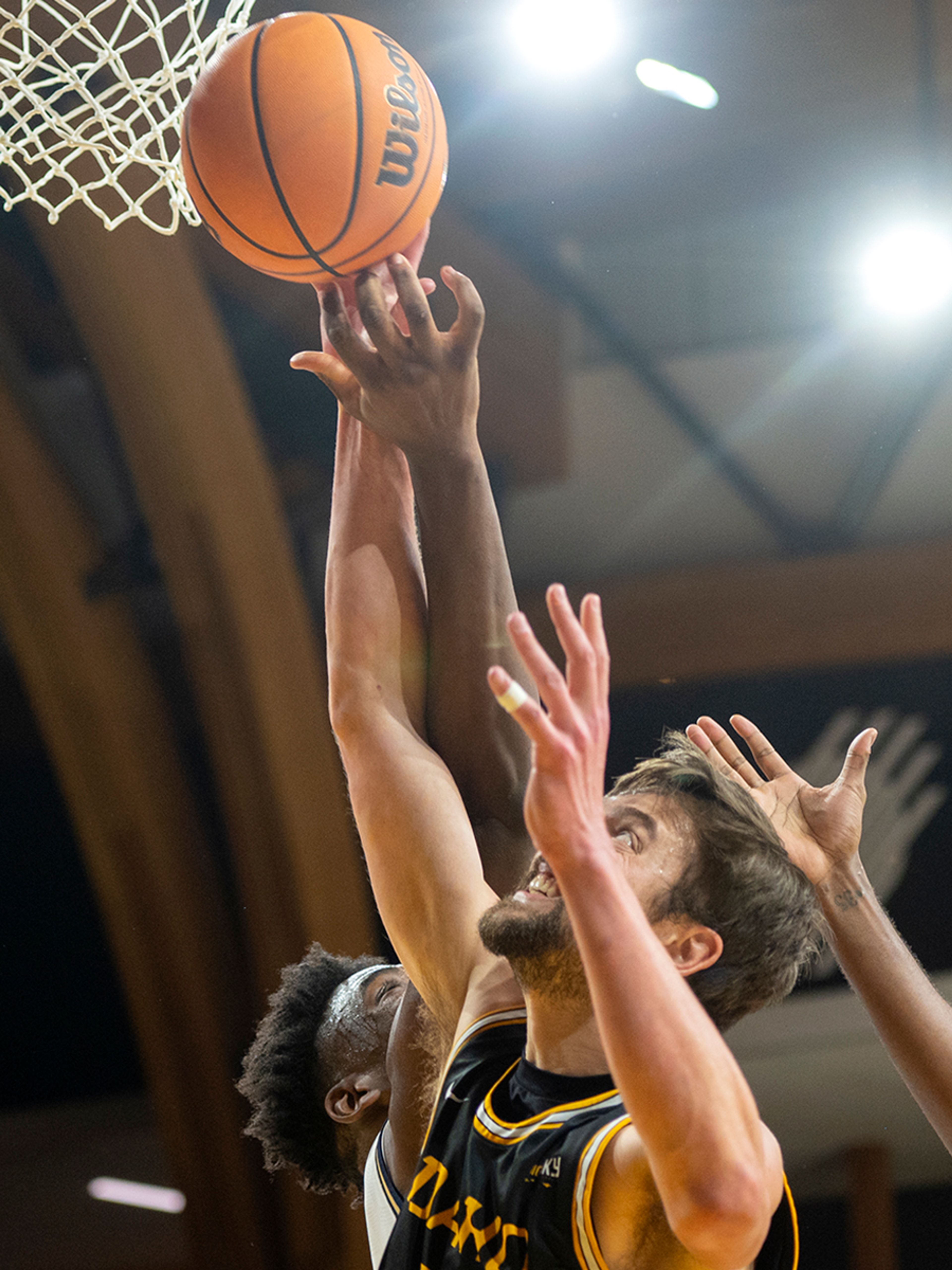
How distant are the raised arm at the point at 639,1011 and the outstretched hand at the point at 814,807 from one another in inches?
30.1

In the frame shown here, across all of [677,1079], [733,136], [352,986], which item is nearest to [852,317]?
[733,136]

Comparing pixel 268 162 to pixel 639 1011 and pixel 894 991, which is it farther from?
pixel 894 991

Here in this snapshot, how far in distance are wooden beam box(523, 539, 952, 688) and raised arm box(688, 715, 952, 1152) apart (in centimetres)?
245

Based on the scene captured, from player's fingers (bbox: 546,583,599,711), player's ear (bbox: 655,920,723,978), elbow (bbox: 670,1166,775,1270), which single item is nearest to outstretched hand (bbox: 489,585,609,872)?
player's fingers (bbox: 546,583,599,711)

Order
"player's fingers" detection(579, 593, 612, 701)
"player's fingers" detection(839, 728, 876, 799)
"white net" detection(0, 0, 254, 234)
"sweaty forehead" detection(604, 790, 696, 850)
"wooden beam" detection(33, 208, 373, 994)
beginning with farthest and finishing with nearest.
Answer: "wooden beam" detection(33, 208, 373, 994)
"white net" detection(0, 0, 254, 234)
"player's fingers" detection(839, 728, 876, 799)
"sweaty forehead" detection(604, 790, 696, 850)
"player's fingers" detection(579, 593, 612, 701)

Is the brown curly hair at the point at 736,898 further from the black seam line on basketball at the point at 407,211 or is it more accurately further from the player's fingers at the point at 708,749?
the black seam line on basketball at the point at 407,211

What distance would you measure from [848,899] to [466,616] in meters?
0.70

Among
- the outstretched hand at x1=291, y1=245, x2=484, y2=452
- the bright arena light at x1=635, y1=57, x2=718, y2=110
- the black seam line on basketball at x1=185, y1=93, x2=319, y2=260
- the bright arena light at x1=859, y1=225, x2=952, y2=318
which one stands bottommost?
the outstretched hand at x1=291, y1=245, x2=484, y2=452

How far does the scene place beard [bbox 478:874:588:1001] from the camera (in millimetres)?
1306

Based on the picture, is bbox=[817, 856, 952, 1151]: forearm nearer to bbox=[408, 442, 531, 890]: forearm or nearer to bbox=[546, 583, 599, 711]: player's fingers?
bbox=[408, 442, 531, 890]: forearm

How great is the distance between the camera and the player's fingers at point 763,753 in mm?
1813

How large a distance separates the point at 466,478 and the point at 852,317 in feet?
9.93

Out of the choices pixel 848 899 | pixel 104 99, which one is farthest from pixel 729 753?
pixel 104 99

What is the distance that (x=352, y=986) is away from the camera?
6.95ft
